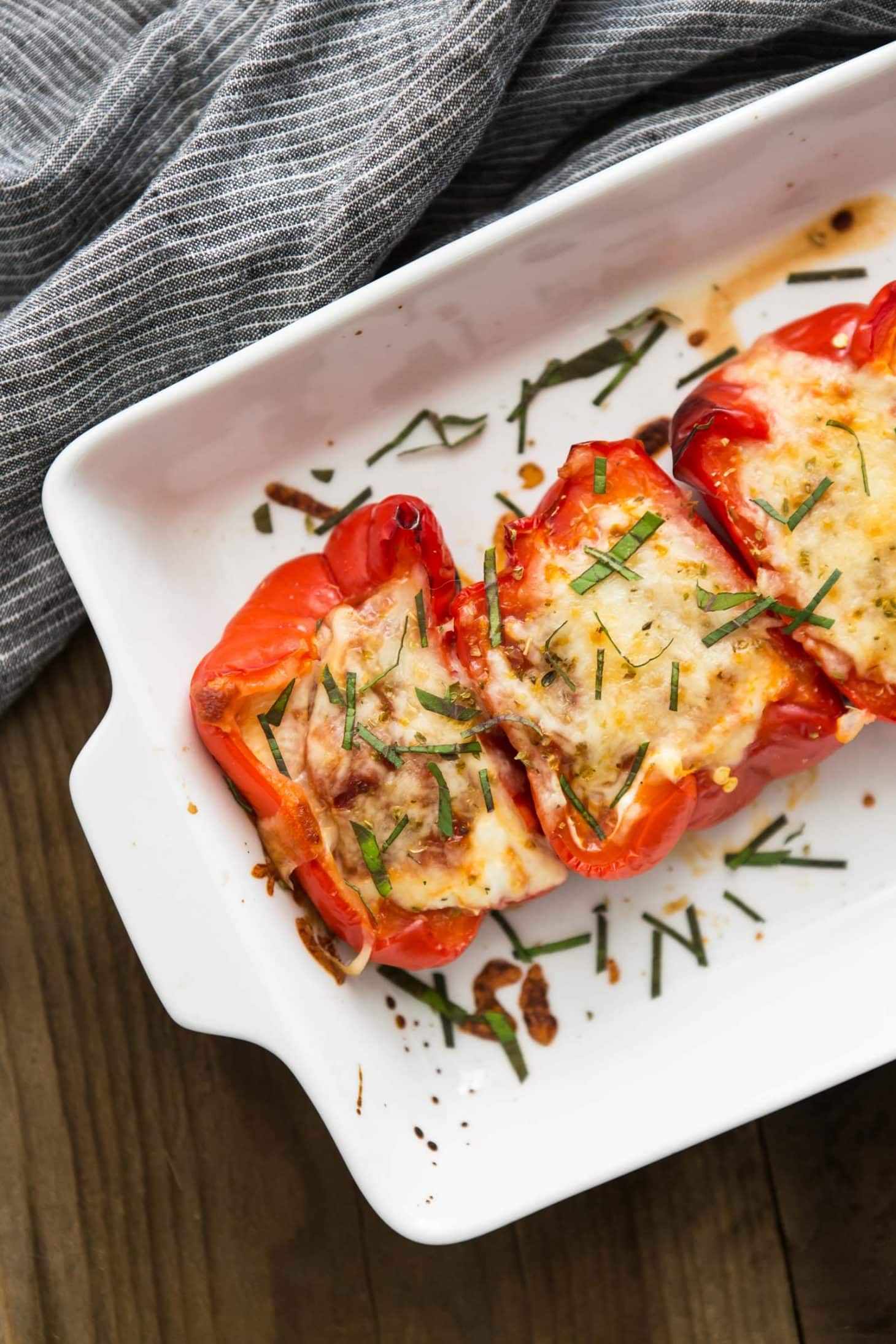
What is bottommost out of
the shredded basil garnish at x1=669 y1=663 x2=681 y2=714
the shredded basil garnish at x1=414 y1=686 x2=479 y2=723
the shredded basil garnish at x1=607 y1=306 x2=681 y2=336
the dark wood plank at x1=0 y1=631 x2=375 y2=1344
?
the dark wood plank at x1=0 y1=631 x2=375 y2=1344

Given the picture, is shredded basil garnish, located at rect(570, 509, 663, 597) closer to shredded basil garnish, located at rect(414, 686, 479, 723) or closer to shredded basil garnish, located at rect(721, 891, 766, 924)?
shredded basil garnish, located at rect(414, 686, 479, 723)

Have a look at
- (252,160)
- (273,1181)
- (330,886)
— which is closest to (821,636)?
(330,886)

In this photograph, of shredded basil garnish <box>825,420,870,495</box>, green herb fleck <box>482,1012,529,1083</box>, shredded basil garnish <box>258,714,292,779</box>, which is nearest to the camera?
shredded basil garnish <box>825,420,870,495</box>

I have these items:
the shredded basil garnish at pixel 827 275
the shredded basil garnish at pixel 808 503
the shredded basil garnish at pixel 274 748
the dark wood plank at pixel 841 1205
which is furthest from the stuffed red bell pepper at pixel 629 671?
the dark wood plank at pixel 841 1205

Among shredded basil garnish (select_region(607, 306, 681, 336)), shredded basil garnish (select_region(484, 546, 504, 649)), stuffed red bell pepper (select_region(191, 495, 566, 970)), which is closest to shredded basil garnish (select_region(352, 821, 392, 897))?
stuffed red bell pepper (select_region(191, 495, 566, 970))

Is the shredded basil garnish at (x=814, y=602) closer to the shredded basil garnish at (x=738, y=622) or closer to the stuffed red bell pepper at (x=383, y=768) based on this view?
the shredded basil garnish at (x=738, y=622)

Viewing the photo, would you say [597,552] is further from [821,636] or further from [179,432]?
[179,432]
